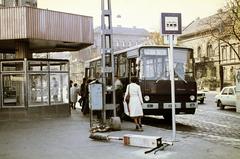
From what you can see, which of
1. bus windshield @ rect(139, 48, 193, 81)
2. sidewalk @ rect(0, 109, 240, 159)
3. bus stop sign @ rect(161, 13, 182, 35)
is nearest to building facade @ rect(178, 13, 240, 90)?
bus windshield @ rect(139, 48, 193, 81)

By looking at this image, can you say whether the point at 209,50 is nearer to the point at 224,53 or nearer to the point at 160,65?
the point at 224,53

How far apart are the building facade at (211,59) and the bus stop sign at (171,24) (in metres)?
46.2

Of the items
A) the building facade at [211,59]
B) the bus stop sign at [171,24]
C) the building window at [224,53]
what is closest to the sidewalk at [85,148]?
the bus stop sign at [171,24]

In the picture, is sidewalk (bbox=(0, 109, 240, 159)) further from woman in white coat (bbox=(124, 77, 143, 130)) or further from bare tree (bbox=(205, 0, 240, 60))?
bare tree (bbox=(205, 0, 240, 60))

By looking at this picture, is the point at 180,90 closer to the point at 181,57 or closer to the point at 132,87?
the point at 181,57

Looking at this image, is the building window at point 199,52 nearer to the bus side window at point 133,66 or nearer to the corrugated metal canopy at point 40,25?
the corrugated metal canopy at point 40,25

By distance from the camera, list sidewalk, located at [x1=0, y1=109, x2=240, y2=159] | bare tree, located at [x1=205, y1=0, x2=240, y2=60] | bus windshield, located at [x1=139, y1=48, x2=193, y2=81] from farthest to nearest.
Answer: bare tree, located at [x1=205, y1=0, x2=240, y2=60] < bus windshield, located at [x1=139, y1=48, x2=193, y2=81] < sidewalk, located at [x1=0, y1=109, x2=240, y2=159]

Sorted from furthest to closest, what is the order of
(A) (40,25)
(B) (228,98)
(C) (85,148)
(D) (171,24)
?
(B) (228,98) → (A) (40,25) → (D) (171,24) → (C) (85,148)

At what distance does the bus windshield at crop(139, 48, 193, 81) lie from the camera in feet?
56.4

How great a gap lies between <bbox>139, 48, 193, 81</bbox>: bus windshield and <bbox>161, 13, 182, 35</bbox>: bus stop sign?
6.23 m

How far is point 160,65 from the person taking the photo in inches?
682

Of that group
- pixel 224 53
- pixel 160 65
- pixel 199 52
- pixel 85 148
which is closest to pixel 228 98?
pixel 160 65

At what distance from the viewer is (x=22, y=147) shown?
10.8 metres

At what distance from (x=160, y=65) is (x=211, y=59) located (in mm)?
56285
